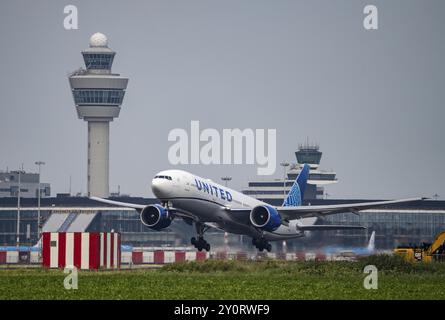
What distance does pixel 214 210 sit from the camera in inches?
3834

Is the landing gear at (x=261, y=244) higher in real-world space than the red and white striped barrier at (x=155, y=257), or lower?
higher

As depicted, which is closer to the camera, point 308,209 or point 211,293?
point 211,293

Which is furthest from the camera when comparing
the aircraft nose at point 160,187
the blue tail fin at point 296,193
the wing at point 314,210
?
the blue tail fin at point 296,193

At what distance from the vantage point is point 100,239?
321 feet

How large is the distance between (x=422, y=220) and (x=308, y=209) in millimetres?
98751

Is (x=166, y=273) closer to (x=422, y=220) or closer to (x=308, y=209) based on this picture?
(x=308, y=209)

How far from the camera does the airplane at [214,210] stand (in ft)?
307

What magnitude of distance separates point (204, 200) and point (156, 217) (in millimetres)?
4323

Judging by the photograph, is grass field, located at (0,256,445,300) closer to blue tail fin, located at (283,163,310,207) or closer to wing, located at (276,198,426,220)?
wing, located at (276,198,426,220)

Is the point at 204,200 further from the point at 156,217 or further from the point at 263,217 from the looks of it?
the point at 263,217

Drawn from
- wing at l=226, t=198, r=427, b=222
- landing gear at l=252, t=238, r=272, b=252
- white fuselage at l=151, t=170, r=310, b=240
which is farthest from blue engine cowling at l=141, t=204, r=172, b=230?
landing gear at l=252, t=238, r=272, b=252

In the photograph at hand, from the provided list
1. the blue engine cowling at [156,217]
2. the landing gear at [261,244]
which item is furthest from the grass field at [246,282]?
the landing gear at [261,244]
